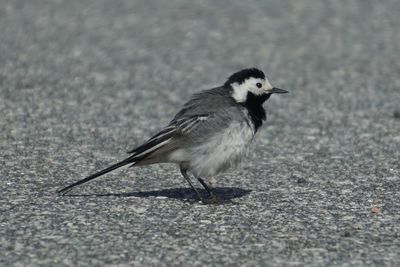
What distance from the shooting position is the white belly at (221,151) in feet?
25.6

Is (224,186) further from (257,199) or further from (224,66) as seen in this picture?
(224,66)

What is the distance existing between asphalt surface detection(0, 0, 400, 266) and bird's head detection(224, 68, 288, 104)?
0.90 metres

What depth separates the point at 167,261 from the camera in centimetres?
632

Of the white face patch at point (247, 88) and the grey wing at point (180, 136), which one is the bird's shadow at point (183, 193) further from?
the white face patch at point (247, 88)

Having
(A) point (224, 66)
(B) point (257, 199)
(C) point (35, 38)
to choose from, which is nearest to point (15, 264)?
(B) point (257, 199)

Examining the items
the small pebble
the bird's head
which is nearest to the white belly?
the bird's head

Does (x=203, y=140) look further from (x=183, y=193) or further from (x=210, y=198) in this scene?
(x=183, y=193)

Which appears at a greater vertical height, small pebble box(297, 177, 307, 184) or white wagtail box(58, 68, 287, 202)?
white wagtail box(58, 68, 287, 202)

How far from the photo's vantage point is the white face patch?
326 inches

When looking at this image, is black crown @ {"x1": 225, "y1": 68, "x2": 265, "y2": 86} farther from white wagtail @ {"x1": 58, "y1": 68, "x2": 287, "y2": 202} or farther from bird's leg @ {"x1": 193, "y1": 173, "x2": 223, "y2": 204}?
bird's leg @ {"x1": 193, "y1": 173, "x2": 223, "y2": 204}

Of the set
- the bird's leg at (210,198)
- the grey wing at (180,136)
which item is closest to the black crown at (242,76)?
the grey wing at (180,136)

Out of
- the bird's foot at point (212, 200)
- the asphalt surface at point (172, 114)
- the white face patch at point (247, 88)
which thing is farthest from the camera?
the white face patch at point (247, 88)

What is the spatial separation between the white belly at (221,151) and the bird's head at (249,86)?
49 centimetres

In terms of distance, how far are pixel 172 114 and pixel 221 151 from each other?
3.74m
